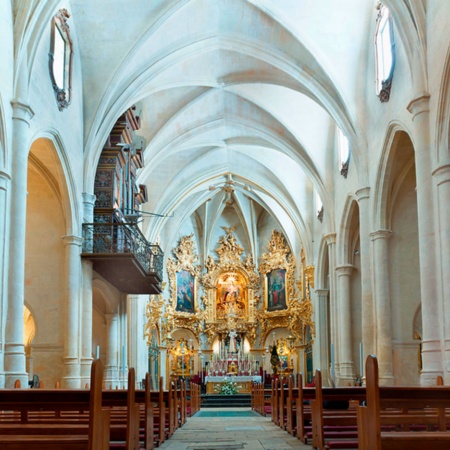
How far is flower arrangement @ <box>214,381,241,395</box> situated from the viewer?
3153cm

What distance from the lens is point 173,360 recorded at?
3803 centimetres

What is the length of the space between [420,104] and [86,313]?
33.5ft

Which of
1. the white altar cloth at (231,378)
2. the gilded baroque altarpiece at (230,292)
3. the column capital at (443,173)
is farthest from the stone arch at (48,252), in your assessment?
the gilded baroque altarpiece at (230,292)

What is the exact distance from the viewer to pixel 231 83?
80.4 ft

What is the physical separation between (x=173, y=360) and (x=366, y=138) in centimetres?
2101

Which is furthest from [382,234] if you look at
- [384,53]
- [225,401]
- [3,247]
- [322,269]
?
[225,401]

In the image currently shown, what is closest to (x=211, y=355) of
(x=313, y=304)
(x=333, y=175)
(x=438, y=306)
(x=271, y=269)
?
(x=271, y=269)

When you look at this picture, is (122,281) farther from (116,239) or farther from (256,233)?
(256,233)

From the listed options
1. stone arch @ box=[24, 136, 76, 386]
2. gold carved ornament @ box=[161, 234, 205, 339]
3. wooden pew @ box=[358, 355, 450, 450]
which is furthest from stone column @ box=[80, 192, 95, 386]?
gold carved ornament @ box=[161, 234, 205, 339]

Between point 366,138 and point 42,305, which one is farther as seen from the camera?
point 366,138

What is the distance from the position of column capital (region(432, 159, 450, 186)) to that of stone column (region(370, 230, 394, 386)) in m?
5.42

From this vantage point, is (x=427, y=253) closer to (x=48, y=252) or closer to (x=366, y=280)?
(x=366, y=280)

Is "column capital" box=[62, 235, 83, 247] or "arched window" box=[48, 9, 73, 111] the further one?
"column capital" box=[62, 235, 83, 247]

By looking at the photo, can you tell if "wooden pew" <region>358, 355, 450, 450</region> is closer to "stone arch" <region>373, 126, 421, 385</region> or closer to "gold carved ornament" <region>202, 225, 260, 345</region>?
"stone arch" <region>373, 126, 421, 385</region>
